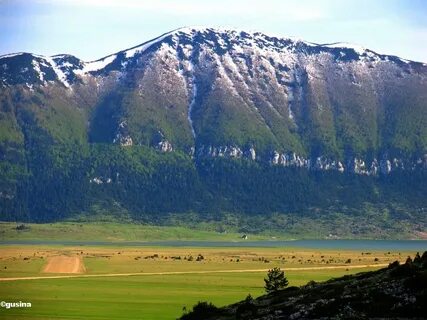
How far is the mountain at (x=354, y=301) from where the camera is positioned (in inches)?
2467

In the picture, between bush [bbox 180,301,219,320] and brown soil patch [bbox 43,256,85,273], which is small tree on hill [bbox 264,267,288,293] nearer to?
bush [bbox 180,301,219,320]

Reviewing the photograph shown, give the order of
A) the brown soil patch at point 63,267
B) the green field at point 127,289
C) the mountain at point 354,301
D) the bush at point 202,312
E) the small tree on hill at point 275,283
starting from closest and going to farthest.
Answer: the mountain at point 354,301 → the bush at point 202,312 → the green field at point 127,289 → the small tree on hill at point 275,283 → the brown soil patch at point 63,267

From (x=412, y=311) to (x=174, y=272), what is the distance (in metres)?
121

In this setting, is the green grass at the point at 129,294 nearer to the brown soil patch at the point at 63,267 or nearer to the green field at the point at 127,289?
the green field at the point at 127,289

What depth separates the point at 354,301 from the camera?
215 ft

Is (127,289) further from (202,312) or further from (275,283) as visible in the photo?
(202,312)

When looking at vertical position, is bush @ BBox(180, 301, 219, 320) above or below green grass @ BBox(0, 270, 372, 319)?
above

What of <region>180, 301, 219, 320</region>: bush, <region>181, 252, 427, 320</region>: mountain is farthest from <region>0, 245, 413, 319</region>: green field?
<region>181, 252, 427, 320</region>: mountain

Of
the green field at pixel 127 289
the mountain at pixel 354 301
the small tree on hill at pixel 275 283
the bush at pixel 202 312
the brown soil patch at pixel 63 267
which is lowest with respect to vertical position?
the brown soil patch at pixel 63 267

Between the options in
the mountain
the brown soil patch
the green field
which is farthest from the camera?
the brown soil patch

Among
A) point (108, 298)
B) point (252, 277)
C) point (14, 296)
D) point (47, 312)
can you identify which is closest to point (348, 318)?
point (14, 296)

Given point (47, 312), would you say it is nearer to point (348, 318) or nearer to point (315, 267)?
point (348, 318)

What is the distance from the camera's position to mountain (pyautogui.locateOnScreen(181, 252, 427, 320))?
62656 millimetres

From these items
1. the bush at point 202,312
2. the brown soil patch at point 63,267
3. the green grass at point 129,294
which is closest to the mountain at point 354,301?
the bush at point 202,312
